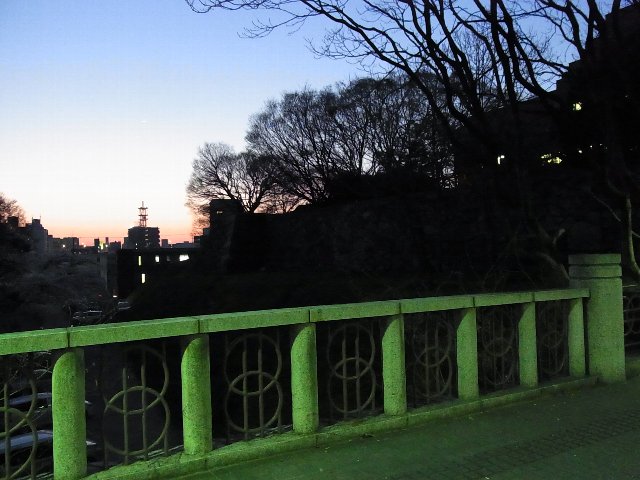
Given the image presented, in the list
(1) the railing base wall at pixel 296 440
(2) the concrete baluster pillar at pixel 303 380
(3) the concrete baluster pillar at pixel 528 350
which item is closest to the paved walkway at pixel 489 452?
(1) the railing base wall at pixel 296 440

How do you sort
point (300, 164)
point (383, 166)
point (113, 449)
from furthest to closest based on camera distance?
point (300, 164)
point (383, 166)
point (113, 449)

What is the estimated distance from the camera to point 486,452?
3.69m

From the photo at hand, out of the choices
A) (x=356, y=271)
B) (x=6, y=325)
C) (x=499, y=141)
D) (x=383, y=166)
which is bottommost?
(x=6, y=325)

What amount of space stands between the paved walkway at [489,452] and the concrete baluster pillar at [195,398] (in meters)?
0.21

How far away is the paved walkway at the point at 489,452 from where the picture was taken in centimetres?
334

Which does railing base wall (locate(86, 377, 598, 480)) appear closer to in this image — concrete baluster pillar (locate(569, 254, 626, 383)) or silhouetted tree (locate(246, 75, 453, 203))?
concrete baluster pillar (locate(569, 254, 626, 383))

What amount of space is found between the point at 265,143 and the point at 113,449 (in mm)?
42717

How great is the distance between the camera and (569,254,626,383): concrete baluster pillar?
18.2ft

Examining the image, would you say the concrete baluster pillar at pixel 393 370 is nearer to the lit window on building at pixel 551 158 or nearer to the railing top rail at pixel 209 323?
the railing top rail at pixel 209 323

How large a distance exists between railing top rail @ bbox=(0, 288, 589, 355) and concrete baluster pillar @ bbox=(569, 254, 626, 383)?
1240 millimetres

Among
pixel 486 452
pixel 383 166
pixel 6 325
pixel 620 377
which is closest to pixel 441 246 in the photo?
pixel 383 166

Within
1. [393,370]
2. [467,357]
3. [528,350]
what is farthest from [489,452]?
[528,350]

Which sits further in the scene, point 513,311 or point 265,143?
point 265,143

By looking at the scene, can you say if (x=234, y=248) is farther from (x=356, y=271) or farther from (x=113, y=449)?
(x=113, y=449)
